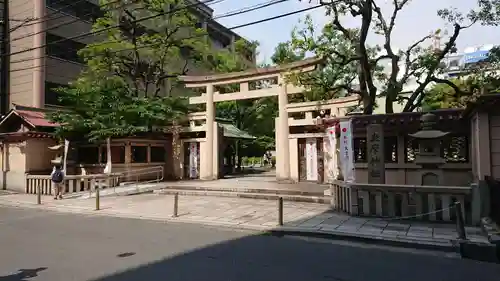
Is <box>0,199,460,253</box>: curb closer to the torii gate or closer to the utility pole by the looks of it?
the torii gate


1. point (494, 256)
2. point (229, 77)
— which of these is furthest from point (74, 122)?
point (494, 256)

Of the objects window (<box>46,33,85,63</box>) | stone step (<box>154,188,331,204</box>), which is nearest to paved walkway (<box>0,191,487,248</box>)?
stone step (<box>154,188,331,204</box>)

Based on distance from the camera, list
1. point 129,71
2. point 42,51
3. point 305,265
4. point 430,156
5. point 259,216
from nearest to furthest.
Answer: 1. point 305,265
2. point 259,216
3. point 430,156
4. point 129,71
5. point 42,51

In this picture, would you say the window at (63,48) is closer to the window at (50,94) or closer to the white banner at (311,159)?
the window at (50,94)

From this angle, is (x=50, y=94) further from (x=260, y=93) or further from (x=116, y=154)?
(x=260, y=93)

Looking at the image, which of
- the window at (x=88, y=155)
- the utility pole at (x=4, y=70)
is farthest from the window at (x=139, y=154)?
the utility pole at (x=4, y=70)

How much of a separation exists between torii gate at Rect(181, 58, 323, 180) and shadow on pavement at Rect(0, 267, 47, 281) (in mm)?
14419

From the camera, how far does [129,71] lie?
2652 cm

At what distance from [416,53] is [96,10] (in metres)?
30.0

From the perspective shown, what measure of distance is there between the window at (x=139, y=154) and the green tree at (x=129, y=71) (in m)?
1.35

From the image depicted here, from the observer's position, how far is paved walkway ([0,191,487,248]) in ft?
28.4

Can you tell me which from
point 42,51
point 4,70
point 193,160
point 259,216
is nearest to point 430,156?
point 259,216

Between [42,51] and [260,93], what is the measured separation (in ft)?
68.8

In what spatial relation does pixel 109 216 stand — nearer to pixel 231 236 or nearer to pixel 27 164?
pixel 231 236
